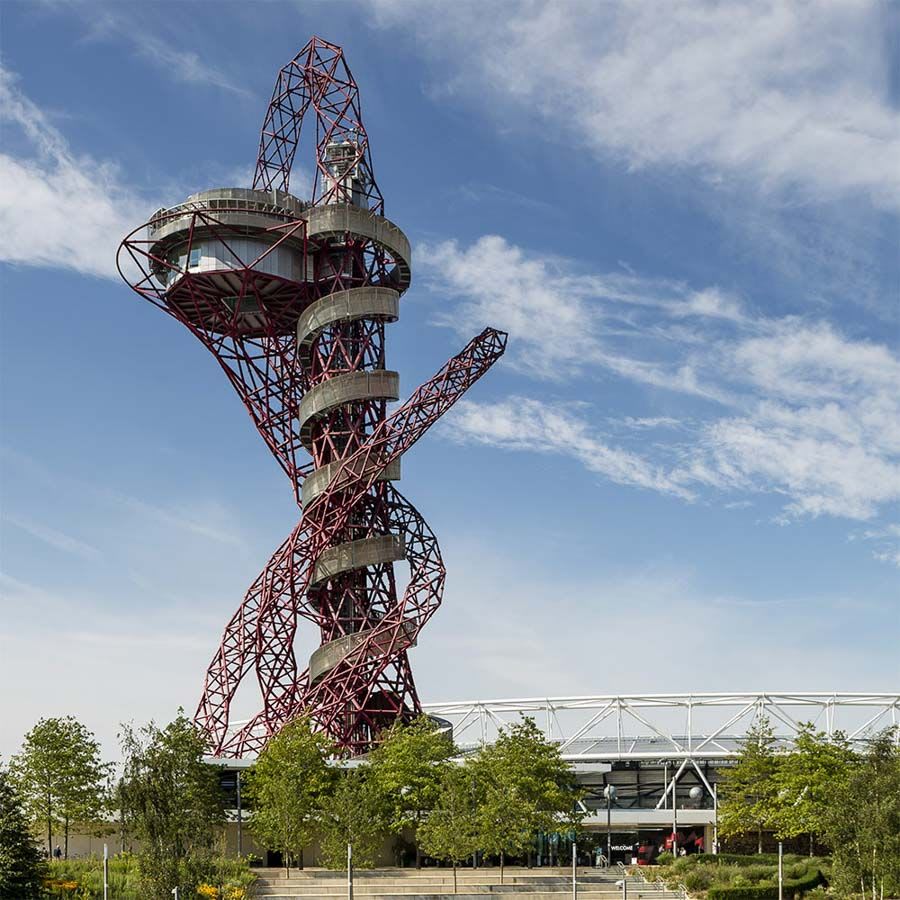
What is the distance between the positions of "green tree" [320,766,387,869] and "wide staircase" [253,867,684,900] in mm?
875

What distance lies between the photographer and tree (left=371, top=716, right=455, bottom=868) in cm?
6650

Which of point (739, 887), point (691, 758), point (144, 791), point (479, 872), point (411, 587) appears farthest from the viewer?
point (691, 758)

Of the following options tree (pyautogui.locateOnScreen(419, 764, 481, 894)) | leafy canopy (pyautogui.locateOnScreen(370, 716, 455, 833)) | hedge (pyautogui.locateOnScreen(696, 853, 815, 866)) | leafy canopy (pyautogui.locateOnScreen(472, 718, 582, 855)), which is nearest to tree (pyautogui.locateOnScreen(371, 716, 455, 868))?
leafy canopy (pyautogui.locateOnScreen(370, 716, 455, 833))

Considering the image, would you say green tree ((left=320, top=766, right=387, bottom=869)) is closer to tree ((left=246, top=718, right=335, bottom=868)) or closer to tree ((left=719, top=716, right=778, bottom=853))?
tree ((left=246, top=718, right=335, bottom=868))

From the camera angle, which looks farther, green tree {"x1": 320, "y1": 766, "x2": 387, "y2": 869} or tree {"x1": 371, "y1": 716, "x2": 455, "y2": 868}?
tree {"x1": 371, "y1": 716, "x2": 455, "y2": 868}

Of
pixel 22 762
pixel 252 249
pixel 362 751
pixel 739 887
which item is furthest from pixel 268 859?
pixel 252 249

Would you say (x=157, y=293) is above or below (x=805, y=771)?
above

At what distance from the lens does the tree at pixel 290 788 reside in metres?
62.8

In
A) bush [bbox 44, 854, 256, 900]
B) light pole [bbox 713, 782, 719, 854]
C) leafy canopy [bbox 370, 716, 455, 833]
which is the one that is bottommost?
light pole [bbox 713, 782, 719, 854]

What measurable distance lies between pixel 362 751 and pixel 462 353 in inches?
915

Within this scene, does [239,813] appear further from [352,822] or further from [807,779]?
[807,779]

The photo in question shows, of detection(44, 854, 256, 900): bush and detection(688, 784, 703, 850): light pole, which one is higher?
detection(44, 854, 256, 900): bush

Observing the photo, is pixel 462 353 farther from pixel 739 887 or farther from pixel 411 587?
pixel 739 887

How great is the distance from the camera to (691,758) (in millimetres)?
88188
